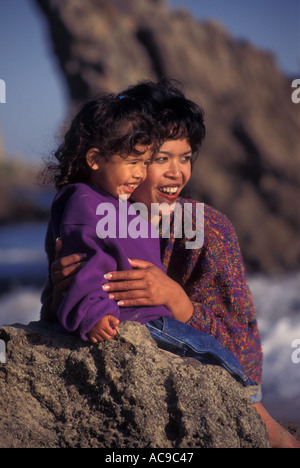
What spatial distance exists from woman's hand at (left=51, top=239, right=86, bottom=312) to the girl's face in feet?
1.18

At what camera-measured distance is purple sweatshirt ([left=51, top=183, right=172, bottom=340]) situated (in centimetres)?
232

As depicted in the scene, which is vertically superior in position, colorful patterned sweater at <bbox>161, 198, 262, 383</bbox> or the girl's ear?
the girl's ear

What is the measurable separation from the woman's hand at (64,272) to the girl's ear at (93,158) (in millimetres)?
421

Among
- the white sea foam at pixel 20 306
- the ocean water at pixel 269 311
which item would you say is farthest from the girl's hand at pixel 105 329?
the white sea foam at pixel 20 306

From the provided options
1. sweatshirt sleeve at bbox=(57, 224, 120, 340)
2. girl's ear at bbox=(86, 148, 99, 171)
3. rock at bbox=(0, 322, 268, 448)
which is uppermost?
girl's ear at bbox=(86, 148, 99, 171)

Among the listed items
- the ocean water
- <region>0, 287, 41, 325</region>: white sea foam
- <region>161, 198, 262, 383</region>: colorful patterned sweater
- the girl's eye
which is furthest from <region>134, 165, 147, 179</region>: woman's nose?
<region>0, 287, 41, 325</region>: white sea foam

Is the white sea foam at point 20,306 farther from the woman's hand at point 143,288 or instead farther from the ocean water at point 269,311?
the woman's hand at point 143,288

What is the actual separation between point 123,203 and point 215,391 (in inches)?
36.1

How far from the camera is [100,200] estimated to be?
104 inches

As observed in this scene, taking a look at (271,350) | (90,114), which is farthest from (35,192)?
(90,114)

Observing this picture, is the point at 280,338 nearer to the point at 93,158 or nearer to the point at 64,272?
the point at 93,158

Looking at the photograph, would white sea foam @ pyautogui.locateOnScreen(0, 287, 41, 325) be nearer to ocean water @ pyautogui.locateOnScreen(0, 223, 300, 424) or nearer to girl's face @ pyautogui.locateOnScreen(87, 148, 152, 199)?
ocean water @ pyautogui.locateOnScreen(0, 223, 300, 424)

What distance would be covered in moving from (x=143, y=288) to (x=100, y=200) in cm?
44

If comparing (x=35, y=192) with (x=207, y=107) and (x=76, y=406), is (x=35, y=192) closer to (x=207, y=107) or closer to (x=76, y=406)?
(x=207, y=107)
